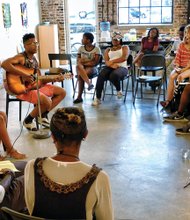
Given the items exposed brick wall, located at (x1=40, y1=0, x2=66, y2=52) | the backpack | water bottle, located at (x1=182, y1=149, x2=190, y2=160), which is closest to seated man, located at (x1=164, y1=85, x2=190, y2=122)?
the backpack

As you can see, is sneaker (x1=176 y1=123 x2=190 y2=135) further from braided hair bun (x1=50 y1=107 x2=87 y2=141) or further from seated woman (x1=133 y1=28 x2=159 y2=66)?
braided hair bun (x1=50 y1=107 x2=87 y2=141)

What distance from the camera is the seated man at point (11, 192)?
201 centimetres

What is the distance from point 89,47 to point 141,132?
85.3 inches

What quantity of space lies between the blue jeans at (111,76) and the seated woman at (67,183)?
4.15m

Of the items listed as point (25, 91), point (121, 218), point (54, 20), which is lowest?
point (121, 218)

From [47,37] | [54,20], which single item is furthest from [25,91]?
[54,20]

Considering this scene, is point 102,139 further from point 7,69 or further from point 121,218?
point 121,218

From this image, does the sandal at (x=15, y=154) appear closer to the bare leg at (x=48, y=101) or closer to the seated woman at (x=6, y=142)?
the seated woman at (x=6, y=142)

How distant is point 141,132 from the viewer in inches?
171

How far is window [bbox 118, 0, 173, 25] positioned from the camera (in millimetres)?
9992

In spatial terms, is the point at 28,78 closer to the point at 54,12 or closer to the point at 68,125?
the point at 68,125

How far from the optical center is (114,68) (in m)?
5.82

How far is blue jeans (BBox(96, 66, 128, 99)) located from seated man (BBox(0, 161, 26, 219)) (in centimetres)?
361

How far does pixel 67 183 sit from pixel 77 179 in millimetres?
43
